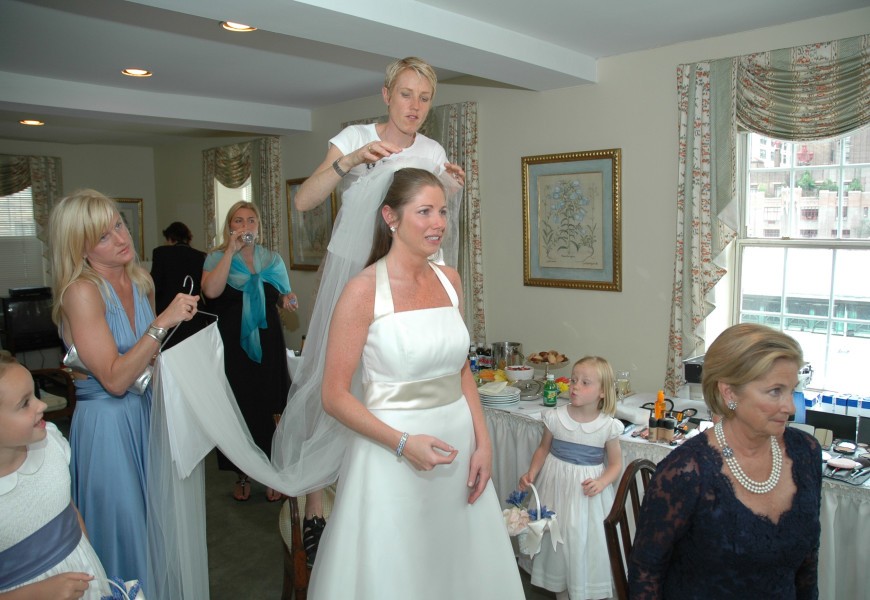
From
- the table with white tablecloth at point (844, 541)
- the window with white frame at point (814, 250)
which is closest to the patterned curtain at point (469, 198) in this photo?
the window with white frame at point (814, 250)

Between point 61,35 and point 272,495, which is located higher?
point 61,35

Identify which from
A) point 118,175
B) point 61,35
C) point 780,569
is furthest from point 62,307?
point 118,175

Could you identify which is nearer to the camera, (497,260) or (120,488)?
(120,488)

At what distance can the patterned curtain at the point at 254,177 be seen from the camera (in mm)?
6695

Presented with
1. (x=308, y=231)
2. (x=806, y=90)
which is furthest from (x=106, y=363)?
(x=308, y=231)

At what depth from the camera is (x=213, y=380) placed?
6.94 ft

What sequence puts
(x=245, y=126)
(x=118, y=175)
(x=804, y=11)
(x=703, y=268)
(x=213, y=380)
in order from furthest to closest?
(x=118, y=175), (x=245, y=126), (x=703, y=268), (x=804, y=11), (x=213, y=380)

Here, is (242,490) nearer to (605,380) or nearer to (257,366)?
(257,366)

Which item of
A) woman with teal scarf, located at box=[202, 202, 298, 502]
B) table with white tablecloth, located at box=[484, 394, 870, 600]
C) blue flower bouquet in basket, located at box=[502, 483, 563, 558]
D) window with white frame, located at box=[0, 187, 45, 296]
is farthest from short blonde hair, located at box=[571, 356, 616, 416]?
window with white frame, located at box=[0, 187, 45, 296]

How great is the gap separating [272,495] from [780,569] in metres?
3.32

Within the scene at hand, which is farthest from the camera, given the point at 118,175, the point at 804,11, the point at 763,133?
the point at 118,175

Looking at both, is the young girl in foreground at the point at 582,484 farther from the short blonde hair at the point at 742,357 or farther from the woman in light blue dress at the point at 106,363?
the woman in light blue dress at the point at 106,363

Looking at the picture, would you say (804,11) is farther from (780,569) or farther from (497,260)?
(780,569)

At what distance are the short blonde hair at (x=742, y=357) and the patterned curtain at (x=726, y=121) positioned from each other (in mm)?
2206
